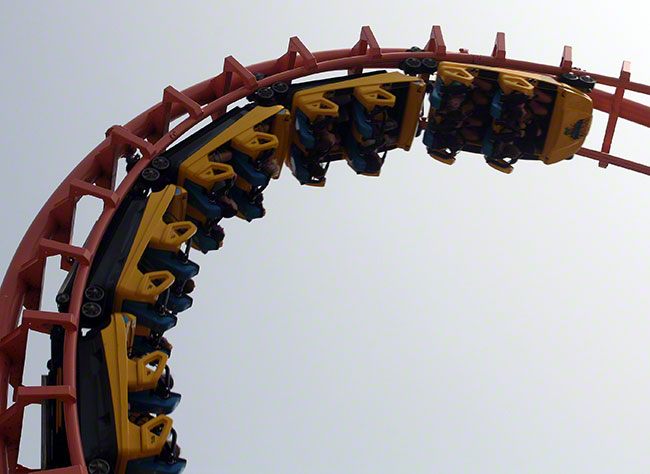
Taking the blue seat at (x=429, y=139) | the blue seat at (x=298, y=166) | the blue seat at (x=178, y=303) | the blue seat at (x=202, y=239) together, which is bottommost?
the blue seat at (x=178, y=303)

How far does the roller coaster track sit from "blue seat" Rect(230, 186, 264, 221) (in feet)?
2.47

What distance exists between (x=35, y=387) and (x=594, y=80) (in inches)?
291

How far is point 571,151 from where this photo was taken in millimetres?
13555

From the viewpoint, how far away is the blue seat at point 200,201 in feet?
36.7

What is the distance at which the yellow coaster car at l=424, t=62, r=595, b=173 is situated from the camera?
1303cm

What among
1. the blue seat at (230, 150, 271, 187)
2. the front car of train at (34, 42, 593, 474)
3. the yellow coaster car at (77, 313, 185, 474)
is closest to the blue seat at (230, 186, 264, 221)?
the front car of train at (34, 42, 593, 474)

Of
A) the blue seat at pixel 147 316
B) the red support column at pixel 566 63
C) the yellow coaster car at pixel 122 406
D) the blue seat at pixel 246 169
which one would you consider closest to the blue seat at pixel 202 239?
the blue seat at pixel 246 169

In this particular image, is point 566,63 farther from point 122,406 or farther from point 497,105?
point 122,406

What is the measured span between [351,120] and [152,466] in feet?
15.8

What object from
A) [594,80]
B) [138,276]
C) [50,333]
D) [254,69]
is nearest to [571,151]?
[594,80]

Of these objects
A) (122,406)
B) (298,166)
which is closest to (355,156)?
(298,166)

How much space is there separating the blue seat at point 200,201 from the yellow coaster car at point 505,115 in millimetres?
3074

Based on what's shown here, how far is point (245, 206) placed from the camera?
1179cm

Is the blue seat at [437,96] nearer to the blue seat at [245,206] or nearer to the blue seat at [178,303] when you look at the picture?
the blue seat at [245,206]
